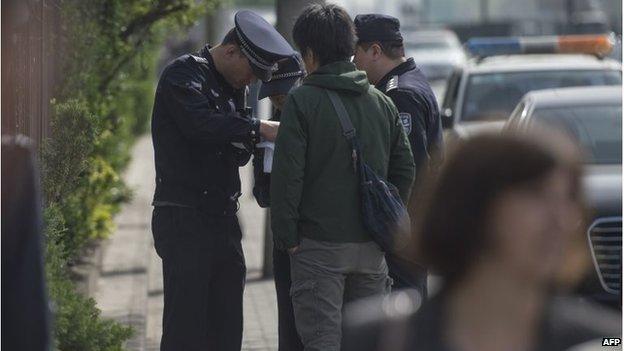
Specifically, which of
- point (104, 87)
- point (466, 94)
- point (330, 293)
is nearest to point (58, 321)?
point (330, 293)

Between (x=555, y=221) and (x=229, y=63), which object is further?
(x=229, y=63)

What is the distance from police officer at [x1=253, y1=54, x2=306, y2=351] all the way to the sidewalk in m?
1.67

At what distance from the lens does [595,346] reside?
7.90 ft

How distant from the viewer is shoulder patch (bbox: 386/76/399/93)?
19.5 feet

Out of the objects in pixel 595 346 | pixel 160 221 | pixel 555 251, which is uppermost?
pixel 555 251

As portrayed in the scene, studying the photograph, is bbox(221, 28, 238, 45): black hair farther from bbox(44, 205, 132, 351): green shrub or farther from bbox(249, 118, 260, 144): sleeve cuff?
bbox(44, 205, 132, 351): green shrub

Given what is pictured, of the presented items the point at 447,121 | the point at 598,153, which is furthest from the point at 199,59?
the point at 447,121

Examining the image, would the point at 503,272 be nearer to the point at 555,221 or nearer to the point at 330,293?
the point at 555,221

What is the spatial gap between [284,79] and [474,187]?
3.24m

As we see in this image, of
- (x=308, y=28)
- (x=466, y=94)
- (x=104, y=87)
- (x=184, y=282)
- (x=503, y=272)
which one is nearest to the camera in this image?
(x=503, y=272)

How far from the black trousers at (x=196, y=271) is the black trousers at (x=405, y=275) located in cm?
73

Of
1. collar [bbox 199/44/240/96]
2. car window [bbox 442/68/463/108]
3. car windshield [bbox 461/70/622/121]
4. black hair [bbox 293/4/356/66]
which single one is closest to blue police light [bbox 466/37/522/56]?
car window [bbox 442/68/463/108]

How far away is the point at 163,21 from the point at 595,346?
23.0 feet

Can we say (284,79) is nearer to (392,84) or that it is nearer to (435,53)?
(392,84)
